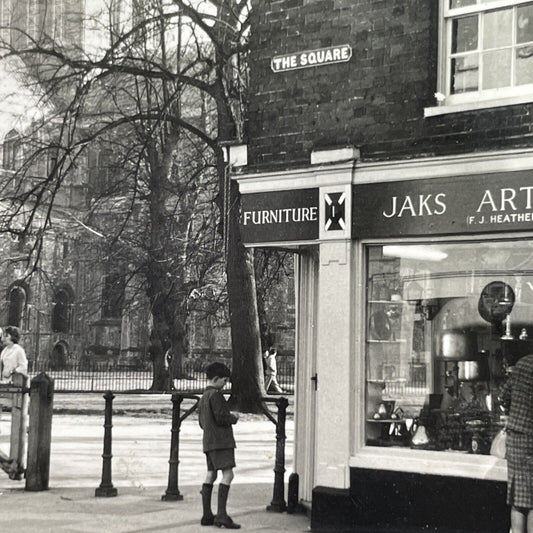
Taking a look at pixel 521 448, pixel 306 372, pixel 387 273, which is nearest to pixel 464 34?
pixel 387 273

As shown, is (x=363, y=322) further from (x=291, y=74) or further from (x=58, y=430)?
(x=58, y=430)

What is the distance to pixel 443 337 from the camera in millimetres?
9305

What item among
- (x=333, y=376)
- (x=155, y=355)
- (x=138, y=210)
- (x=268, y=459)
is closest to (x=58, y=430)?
(x=268, y=459)

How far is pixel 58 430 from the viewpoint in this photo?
65.3 ft

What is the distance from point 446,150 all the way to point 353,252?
1.25 meters

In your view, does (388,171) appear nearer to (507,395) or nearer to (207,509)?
(507,395)

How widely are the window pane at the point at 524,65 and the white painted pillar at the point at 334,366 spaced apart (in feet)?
6.63

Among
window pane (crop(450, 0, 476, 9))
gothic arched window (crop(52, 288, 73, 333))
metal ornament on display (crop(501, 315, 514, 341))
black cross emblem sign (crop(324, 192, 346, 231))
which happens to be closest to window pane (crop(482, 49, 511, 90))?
window pane (crop(450, 0, 476, 9))

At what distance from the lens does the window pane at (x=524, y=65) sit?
8.73m

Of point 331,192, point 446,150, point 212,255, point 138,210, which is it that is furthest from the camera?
point 138,210

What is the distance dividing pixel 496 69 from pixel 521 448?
10.6 ft

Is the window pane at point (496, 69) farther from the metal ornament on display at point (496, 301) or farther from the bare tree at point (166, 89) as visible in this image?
the bare tree at point (166, 89)

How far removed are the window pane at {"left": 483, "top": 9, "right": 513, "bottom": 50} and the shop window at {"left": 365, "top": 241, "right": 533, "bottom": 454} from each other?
173 centimetres

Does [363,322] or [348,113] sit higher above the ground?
[348,113]
